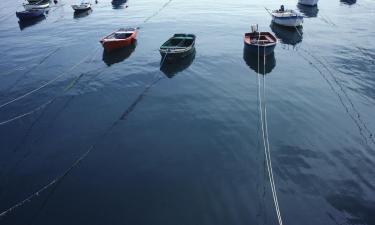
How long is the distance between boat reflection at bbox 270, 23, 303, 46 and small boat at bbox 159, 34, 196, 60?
1542 cm

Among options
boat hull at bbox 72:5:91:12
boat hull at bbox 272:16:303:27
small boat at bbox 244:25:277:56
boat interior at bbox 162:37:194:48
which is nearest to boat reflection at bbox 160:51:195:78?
boat interior at bbox 162:37:194:48

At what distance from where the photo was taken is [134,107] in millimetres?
27828

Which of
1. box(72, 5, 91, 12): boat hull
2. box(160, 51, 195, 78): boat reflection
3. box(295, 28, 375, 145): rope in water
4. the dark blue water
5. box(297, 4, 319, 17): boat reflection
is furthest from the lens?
box(72, 5, 91, 12): boat hull

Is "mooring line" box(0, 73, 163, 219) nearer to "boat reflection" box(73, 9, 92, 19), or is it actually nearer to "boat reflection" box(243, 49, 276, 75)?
"boat reflection" box(243, 49, 276, 75)

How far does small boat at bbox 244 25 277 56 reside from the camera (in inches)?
1425

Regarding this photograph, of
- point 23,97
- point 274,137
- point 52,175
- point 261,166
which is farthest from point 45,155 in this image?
point 274,137

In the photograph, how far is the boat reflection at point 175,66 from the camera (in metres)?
34.7

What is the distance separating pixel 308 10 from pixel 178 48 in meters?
41.4

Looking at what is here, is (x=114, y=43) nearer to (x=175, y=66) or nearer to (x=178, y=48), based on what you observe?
(x=178, y=48)

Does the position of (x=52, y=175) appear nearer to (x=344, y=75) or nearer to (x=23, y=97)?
(x=23, y=97)

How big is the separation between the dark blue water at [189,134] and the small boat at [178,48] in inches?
60.9

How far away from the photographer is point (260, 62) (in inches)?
1439

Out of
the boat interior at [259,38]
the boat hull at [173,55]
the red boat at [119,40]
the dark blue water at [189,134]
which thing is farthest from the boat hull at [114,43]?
the boat interior at [259,38]

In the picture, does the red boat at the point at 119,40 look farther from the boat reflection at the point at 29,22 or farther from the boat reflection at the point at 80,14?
the boat reflection at the point at 29,22
